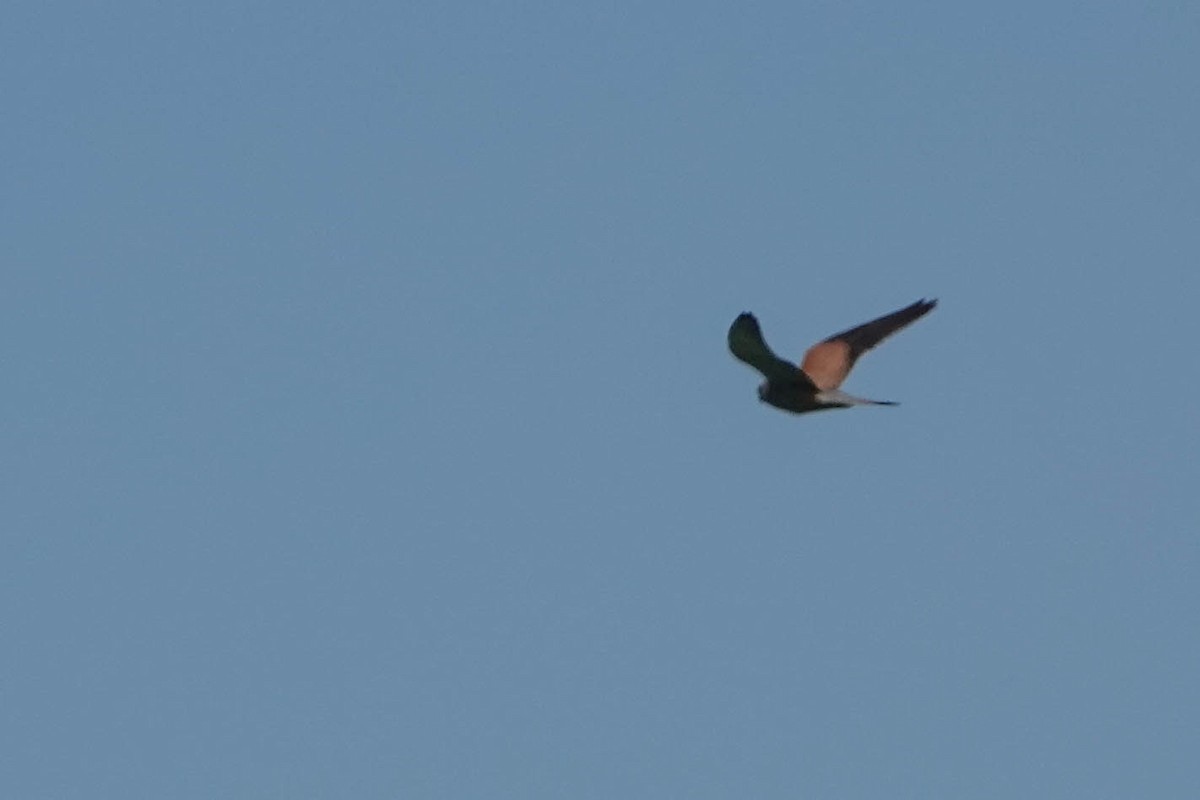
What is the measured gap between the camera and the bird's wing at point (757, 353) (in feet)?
73.3

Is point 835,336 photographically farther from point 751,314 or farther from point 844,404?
point 751,314

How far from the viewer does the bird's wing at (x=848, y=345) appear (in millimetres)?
26078

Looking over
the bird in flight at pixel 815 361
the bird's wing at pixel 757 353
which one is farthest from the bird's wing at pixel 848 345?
the bird's wing at pixel 757 353

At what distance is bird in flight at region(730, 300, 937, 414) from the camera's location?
2280 cm

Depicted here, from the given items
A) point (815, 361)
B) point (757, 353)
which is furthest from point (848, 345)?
point (757, 353)

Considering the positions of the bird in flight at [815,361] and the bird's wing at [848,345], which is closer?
the bird in flight at [815,361]

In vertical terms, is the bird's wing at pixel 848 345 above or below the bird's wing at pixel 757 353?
above

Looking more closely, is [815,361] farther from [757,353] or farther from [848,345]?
[757,353]

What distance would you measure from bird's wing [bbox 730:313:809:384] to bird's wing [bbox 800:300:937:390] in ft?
6.82

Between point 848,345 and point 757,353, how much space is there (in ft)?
11.6

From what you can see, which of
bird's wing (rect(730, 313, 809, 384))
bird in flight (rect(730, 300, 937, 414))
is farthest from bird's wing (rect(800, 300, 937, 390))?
bird's wing (rect(730, 313, 809, 384))

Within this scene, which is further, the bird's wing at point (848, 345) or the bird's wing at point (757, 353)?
the bird's wing at point (848, 345)

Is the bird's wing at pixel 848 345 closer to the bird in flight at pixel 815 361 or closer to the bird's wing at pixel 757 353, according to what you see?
the bird in flight at pixel 815 361

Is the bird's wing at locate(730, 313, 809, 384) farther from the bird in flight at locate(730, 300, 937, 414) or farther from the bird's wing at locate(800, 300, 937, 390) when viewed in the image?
the bird's wing at locate(800, 300, 937, 390)
